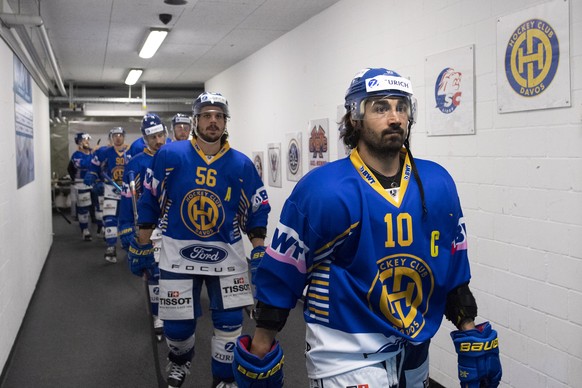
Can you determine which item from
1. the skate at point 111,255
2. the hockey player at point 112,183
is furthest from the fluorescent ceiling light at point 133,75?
the skate at point 111,255

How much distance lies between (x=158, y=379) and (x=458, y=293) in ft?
8.23

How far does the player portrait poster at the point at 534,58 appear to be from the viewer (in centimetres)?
259

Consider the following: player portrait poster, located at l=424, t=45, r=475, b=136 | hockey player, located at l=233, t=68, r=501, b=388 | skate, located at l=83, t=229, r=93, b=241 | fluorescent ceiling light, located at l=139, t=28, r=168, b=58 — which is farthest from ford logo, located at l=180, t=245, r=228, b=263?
skate, located at l=83, t=229, r=93, b=241

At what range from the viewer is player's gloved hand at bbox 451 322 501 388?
1.84 m

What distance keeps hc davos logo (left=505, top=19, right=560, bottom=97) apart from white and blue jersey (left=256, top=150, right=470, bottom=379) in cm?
119

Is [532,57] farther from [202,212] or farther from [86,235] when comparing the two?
[86,235]

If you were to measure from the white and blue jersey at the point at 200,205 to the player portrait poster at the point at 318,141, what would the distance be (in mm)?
2289

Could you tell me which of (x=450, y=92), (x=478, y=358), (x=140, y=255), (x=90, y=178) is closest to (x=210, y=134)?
(x=140, y=255)

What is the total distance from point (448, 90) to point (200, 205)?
169 centimetres

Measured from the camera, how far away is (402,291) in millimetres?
1821

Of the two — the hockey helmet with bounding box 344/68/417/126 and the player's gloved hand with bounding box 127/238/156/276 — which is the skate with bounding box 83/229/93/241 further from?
the hockey helmet with bounding box 344/68/417/126

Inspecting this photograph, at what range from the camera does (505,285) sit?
3082mm

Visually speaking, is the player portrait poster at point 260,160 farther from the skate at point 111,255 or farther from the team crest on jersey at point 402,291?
the team crest on jersey at point 402,291

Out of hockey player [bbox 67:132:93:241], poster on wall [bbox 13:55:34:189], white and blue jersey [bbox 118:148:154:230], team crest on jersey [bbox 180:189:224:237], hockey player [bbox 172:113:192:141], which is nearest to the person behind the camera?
team crest on jersey [bbox 180:189:224:237]
